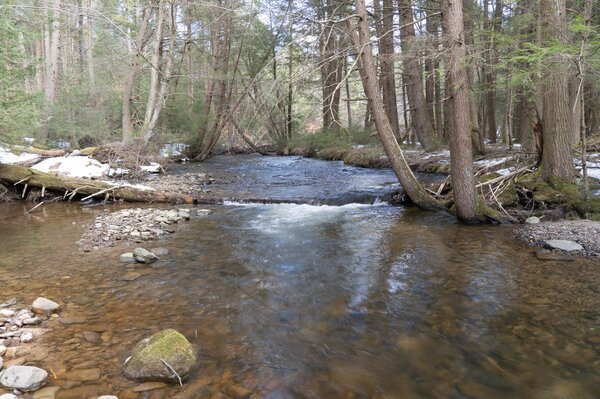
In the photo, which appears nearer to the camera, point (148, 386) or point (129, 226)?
point (148, 386)

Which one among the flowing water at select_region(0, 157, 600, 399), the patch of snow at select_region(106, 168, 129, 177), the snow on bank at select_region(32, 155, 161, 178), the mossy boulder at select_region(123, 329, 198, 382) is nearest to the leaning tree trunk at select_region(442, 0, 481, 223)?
the flowing water at select_region(0, 157, 600, 399)

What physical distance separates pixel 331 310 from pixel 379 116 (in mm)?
5358

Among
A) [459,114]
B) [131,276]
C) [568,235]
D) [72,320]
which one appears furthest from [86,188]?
[568,235]

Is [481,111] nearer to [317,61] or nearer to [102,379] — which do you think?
[317,61]

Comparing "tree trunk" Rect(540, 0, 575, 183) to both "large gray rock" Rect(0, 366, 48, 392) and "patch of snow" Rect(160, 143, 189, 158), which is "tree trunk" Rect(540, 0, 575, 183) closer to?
"large gray rock" Rect(0, 366, 48, 392)

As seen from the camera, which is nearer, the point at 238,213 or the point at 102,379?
the point at 102,379

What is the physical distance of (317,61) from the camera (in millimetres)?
7863

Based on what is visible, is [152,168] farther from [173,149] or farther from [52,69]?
[52,69]

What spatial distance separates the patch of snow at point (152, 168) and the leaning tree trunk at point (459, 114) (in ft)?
38.0

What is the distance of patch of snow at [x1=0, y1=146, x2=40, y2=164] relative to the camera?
12.3 m

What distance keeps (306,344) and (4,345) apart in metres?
2.67

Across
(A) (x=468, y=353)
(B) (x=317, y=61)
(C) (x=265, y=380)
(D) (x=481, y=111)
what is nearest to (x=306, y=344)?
(C) (x=265, y=380)

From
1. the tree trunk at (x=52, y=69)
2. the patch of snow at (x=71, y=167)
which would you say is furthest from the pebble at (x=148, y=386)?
the tree trunk at (x=52, y=69)

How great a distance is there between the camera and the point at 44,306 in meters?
4.21
